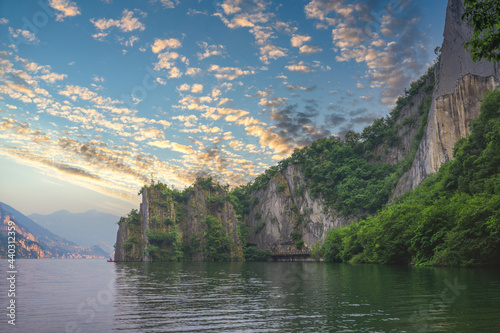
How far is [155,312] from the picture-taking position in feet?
47.6

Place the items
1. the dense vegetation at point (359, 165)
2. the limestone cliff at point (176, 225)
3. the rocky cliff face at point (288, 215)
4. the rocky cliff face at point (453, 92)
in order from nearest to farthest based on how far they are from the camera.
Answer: the rocky cliff face at point (453, 92), the dense vegetation at point (359, 165), the rocky cliff face at point (288, 215), the limestone cliff at point (176, 225)

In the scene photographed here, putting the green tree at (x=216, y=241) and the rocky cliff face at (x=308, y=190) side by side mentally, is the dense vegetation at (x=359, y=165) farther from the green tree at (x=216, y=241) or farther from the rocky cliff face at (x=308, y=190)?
the green tree at (x=216, y=241)

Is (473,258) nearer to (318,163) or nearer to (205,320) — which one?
(205,320)

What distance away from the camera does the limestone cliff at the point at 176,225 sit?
12938 centimetres

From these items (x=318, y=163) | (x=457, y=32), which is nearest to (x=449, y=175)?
(x=457, y=32)

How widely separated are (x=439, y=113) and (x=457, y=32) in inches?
707

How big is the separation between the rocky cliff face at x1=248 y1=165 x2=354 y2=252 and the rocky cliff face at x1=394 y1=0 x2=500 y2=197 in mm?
47388

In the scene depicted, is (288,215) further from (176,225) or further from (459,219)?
(459,219)

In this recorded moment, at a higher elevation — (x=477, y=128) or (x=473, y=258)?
(x=477, y=128)

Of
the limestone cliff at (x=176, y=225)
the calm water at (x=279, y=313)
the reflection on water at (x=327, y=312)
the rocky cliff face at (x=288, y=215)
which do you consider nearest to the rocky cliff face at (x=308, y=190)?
the rocky cliff face at (x=288, y=215)

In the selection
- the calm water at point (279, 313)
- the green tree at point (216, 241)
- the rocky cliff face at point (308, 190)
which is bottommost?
the green tree at point (216, 241)

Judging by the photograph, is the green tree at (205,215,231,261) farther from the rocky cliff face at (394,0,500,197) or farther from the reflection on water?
the reflection on water

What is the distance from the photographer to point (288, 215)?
459 feet

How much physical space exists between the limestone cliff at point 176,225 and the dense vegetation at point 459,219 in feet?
264
